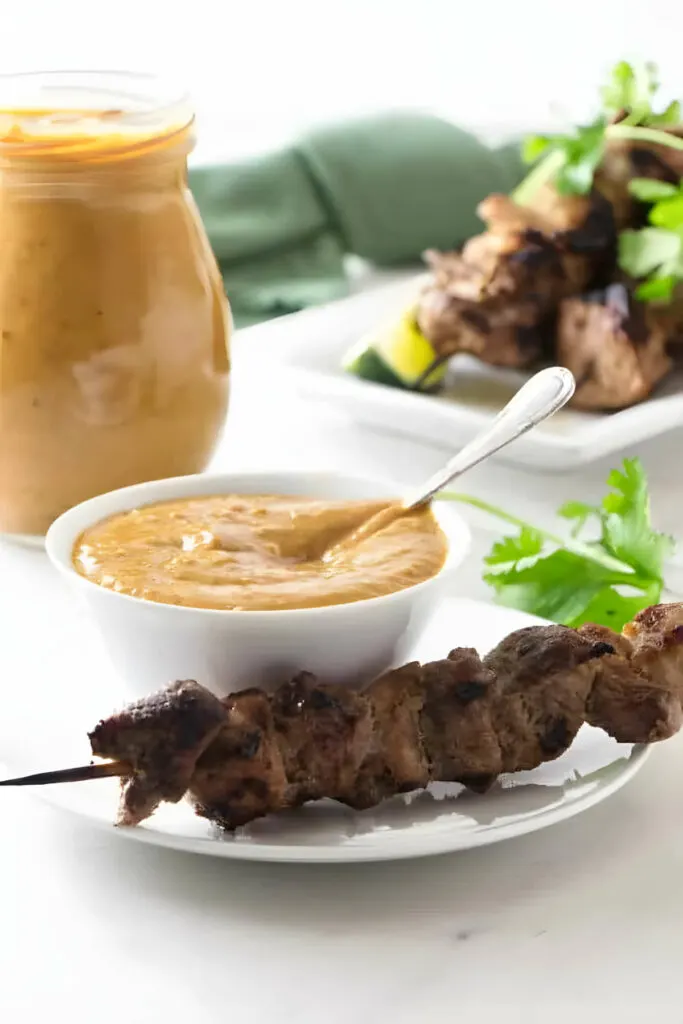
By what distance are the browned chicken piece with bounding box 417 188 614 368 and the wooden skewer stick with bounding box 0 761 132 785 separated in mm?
1397

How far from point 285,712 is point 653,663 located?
1.11ft

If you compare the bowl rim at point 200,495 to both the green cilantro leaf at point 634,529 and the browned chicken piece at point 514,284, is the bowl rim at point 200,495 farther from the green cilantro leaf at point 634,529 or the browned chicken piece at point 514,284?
the browned chicken piece at point 514,284

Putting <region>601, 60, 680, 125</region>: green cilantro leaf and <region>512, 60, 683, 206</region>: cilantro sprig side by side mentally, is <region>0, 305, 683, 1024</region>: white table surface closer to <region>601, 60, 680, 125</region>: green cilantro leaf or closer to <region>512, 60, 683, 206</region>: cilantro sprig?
<region>512, 60, 683, 206</region>: cilantro sprig

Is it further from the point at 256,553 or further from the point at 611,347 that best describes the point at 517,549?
the point at 611,347

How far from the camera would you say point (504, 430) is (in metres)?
1.54


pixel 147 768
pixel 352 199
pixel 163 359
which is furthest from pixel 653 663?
pixel 352 199

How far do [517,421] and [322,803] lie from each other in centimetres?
51

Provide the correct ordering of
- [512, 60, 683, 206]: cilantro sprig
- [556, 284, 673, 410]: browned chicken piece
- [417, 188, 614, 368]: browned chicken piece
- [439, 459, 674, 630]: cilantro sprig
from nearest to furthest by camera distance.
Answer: [439, 459, 674, 630]: cilantro sprig, [556, 284, 673, 410]: browned chicken piece, [417, 188, 614, 368]: browned chicken piece, [512, 60, 683, 206]: cilantro sprig

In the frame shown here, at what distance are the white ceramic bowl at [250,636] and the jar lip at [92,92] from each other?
722 millimetres

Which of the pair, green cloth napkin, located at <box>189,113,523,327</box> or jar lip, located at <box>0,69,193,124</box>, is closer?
jar lip, located at <box>0,69,193,124</box>

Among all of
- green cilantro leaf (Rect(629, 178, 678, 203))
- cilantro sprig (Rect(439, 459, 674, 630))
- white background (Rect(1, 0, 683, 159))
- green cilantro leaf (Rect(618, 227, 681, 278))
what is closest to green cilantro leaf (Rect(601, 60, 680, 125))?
green cilantro leaf (Rect(629, 178, 678, 203))

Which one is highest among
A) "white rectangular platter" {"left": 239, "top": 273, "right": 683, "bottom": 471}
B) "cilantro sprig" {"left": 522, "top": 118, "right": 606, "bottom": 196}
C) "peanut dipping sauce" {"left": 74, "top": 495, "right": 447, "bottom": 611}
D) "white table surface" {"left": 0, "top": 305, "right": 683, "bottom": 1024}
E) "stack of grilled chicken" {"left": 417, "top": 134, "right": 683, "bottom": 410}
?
"peanut dipping sauce" {"left": 74, "top": 495, "right": 447, "bottom": 611}

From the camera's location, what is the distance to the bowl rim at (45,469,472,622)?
124cm

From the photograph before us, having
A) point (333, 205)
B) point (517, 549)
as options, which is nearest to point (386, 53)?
point (333, 205)
